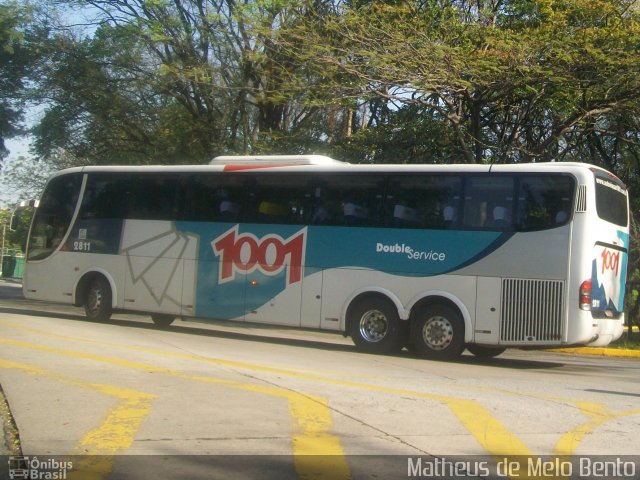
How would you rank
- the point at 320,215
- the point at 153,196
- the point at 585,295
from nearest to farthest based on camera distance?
the point at 585,295
the point at 320,215
the point at 153,196

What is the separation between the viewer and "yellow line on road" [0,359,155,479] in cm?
550

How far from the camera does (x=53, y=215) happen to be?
18500 millimetres

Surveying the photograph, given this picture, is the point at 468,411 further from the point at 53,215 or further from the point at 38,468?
the point at 53,215

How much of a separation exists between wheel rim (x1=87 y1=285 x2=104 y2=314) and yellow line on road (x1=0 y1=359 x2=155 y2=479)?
29.2 ft

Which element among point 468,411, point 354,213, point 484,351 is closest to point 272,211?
point 354,213

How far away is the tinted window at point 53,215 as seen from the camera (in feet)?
59.9

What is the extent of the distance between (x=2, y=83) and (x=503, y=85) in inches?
677

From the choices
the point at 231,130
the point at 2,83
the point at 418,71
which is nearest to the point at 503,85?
the point at 418,71

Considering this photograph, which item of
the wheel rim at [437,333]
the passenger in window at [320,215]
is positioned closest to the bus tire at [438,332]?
the wheel rim at [437,333]

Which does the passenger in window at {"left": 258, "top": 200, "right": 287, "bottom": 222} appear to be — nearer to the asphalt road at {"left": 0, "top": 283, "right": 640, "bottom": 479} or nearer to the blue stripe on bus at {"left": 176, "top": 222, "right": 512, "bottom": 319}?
the blue stripe on bus at {"left": 176, "top": 222, "right": 512, "bottom": 319}

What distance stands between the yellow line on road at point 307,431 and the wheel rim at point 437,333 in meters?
5.40

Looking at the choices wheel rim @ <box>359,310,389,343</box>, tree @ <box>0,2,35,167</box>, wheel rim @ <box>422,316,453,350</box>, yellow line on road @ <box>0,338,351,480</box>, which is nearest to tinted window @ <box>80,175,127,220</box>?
wheel rim @ <box>359,310,389,343</box>

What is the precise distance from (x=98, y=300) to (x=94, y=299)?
163mm

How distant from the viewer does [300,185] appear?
15.3m
